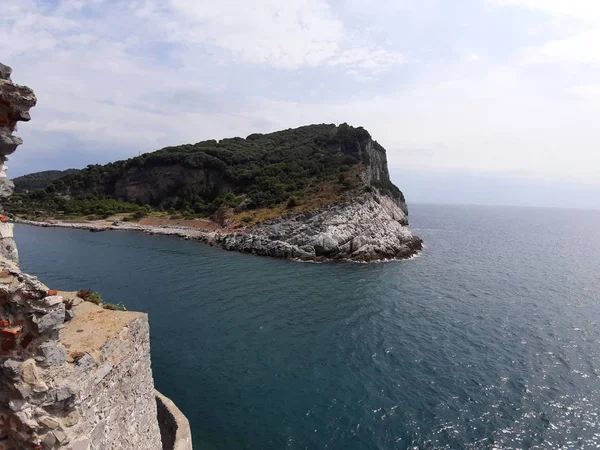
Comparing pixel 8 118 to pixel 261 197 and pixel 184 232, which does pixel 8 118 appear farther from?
pixel 261 197

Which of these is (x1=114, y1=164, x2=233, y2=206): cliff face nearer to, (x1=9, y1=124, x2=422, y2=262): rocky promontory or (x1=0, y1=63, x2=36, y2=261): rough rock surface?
(x1=9, y1=124, x2=422, y2=262): rocky promontory

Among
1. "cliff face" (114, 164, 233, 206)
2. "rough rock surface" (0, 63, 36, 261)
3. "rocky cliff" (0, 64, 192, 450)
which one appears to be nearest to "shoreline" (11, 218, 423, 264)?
"cliff face" (114, 164, 233, 206)

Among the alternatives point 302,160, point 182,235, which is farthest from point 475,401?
point 302,160

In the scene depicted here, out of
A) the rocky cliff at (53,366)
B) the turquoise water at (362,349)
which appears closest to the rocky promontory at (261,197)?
the turquoise water at (362,349)

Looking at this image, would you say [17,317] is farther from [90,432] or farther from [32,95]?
[32,95]

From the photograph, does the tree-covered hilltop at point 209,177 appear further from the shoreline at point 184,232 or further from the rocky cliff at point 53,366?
the rocky cliff at point 53,366

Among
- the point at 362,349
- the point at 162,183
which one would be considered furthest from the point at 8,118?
the point at 162,183

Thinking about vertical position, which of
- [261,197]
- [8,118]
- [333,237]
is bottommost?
[333,237]
